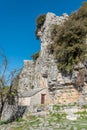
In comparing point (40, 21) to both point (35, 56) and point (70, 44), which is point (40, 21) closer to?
point (35, 56)

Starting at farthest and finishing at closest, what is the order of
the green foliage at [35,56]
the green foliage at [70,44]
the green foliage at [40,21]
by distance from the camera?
the green foliage at [35,56], the green foliage at [40,21], the green foliage at [70,44]

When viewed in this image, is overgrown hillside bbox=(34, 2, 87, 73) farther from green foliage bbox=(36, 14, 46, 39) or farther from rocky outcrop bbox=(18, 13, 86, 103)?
green foliage bbox=(36, 14, 46, 39)

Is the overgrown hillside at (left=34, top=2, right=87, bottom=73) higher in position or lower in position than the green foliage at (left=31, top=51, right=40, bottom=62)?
lower

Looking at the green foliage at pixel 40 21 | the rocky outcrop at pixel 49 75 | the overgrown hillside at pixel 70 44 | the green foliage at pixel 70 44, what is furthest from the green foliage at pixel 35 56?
the green foliage at pixel 70 44

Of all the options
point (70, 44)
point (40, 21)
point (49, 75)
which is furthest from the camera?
point (40, 21)

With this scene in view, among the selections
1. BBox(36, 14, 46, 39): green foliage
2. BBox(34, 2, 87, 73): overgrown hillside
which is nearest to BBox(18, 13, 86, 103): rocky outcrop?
BBox(36, 14, 46, 39): green foliage

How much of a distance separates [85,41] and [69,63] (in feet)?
14.1

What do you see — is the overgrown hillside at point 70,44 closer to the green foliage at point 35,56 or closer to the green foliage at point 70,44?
the green foliage at point 70,44

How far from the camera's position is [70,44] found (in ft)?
117

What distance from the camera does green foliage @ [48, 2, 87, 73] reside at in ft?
113

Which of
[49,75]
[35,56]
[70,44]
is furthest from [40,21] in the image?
[70,44]

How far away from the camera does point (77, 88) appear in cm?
3397

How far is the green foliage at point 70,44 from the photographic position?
3450 cm

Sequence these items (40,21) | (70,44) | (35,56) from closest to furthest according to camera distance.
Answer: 1. (70,44)
2. (40,21)
3. (35,56)
